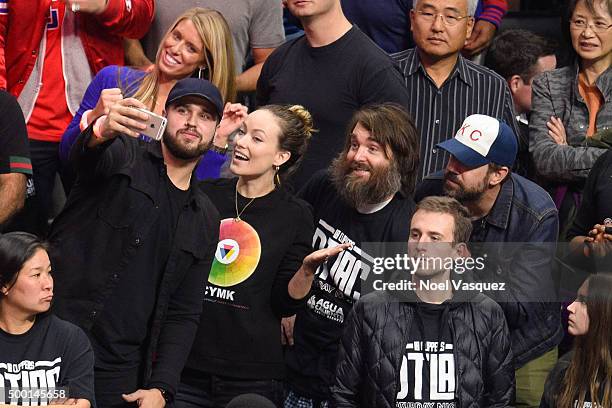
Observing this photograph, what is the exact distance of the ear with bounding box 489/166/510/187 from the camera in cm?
595

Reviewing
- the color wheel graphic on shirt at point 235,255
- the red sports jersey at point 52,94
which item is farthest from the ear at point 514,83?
the red sports jersey at point 52,94

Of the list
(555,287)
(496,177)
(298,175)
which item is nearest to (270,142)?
(298,175)

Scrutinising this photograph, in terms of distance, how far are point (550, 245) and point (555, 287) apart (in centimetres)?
21

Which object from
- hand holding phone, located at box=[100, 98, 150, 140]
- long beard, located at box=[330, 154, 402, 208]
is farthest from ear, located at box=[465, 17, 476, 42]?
hand holding phone, located at box=[100, 98, 150, 140]

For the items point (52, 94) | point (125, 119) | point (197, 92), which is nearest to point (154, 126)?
point (125, 119)

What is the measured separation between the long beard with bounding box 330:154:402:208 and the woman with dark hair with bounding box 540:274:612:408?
3.19 ft

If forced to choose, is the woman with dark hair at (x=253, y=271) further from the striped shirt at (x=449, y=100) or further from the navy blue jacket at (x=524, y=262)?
the striped shirt at (x=449, y=100)

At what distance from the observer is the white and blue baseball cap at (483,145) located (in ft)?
Answer: 19.5

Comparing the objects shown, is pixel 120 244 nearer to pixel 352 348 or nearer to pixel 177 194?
pixel 177 194

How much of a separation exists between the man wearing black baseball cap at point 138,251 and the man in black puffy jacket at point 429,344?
27.7 inches

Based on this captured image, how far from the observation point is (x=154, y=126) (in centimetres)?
490

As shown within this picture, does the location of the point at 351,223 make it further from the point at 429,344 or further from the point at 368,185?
the point at 429,344

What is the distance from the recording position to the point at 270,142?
5957 millimetres

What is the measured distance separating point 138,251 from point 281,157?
3.37 feet
